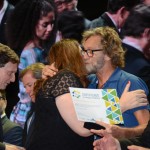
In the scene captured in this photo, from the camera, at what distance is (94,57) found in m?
3.77

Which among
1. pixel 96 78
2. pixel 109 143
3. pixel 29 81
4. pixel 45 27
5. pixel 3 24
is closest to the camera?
pixel 109 143

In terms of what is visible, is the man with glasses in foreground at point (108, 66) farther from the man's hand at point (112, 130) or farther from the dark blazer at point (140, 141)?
the dark blazer at point (140, 141)

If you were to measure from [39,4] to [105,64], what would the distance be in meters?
1.94

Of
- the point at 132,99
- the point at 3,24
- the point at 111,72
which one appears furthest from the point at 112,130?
the point at 3,24

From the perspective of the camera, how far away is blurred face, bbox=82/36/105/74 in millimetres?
3711

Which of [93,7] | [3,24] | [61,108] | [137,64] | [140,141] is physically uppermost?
[61,108]

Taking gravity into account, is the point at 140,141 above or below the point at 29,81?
above

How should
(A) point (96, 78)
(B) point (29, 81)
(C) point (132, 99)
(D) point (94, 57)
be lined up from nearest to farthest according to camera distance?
(C) point (132, 99) < (D) point (94, 57) < (A) point (96, 78) < (B) point (29, 81)

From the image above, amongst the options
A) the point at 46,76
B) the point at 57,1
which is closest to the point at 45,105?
the point at 46,76

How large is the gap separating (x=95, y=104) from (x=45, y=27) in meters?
2.49

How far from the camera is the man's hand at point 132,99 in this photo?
3443 millimetres

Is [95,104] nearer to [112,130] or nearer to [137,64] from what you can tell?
[112,130]

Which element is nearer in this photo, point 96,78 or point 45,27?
point 96,78

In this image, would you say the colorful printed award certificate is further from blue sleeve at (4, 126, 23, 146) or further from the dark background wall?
the dark background wall
